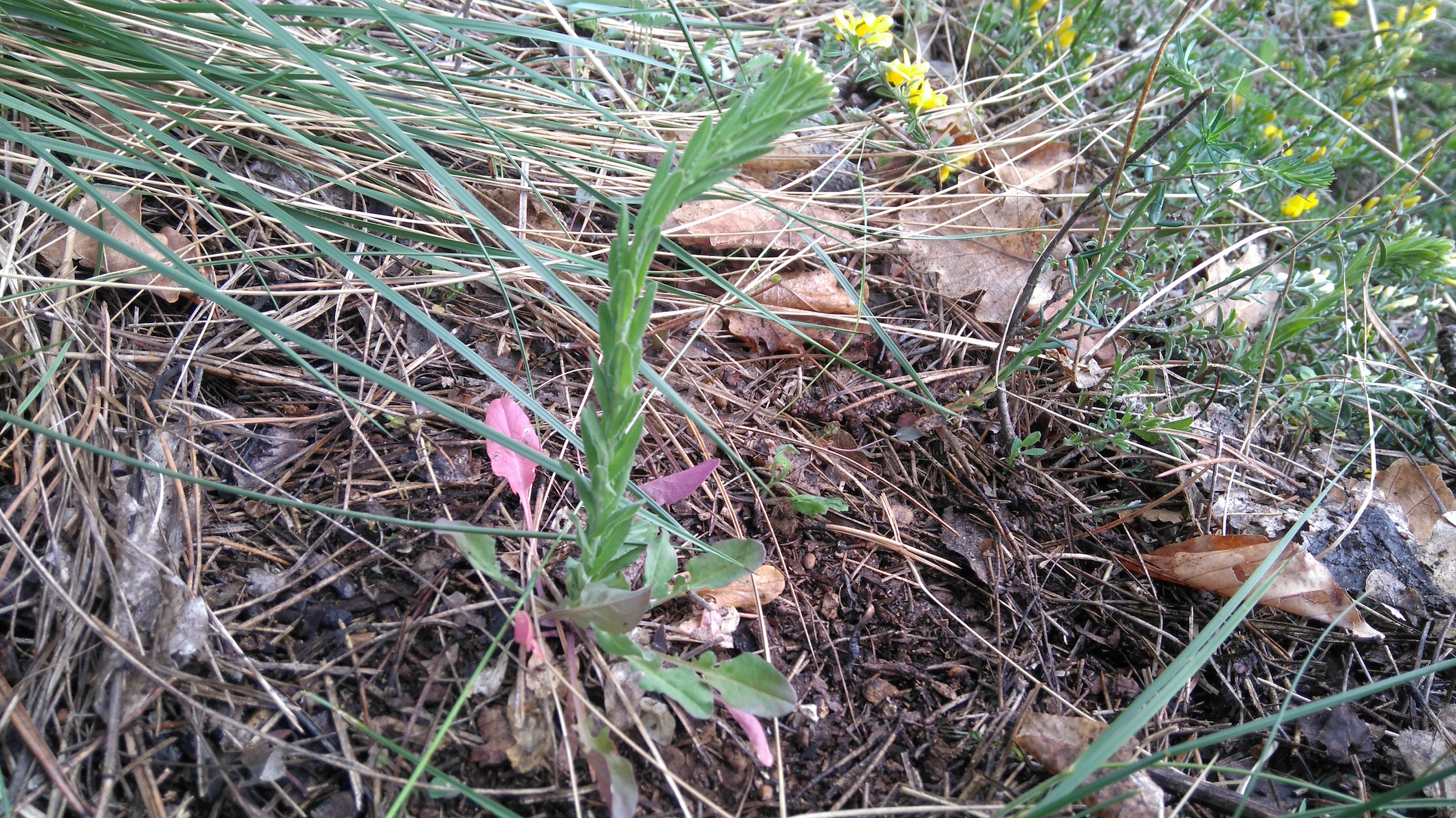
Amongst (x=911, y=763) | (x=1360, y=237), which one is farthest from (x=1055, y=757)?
(x=1360, y=237)

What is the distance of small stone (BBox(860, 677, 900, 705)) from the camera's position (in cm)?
137

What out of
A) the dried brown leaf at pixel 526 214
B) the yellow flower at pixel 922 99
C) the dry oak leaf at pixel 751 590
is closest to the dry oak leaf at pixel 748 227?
the dried brown leaf at pixel 526 214

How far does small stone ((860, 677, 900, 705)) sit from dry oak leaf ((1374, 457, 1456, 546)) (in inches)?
57.1

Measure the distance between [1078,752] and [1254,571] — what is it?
0.62 m

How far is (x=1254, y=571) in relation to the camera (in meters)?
1.58

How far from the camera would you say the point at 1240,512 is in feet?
5.82

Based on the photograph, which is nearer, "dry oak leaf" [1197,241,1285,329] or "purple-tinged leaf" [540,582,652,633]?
"purple-tinged leaf" [540,582,652,633]

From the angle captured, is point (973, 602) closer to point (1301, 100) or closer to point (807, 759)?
point (807, 759)

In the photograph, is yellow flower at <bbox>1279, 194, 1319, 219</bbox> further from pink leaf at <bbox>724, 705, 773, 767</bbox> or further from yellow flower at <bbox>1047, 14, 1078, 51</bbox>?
pink leaf at <bbox>724, 705, 773, 767</bbox>

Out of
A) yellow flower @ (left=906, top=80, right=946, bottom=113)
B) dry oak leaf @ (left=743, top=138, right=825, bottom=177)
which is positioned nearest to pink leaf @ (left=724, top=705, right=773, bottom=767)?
dry oak leaf @ (left=743, top=138, right=825, bottom=177)

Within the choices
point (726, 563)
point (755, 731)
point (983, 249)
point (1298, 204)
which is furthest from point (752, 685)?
point (1298, 204)

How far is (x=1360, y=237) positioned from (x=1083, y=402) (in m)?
1.33

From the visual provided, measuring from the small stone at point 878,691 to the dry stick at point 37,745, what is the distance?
118cm

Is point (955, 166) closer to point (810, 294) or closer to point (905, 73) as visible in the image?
point (905, 73)
